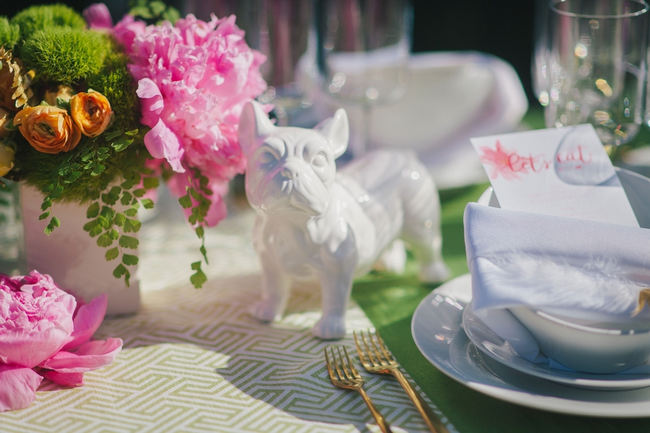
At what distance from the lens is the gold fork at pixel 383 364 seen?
2.11 ft

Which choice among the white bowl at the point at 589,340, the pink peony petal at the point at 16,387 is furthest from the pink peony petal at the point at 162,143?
the white bowl at the point at 589,340

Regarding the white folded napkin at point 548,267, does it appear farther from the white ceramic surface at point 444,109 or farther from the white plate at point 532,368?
the white ceramic surface at point 444,109

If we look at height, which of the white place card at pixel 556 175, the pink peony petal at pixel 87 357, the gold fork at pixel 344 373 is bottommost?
the gold fork at pixel 344 373

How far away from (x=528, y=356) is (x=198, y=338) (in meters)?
0.36

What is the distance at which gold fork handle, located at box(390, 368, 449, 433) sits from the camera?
0.63m

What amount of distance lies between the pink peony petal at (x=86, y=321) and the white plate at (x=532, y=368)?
365mm

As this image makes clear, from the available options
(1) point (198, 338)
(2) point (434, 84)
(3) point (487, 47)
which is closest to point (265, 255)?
(1) point (198, 338)

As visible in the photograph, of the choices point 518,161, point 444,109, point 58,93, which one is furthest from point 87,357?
point 444,109

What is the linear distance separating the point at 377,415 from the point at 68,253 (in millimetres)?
395

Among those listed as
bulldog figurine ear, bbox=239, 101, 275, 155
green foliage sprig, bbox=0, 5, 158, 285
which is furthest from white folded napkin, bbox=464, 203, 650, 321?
green foliage sprig, bbox=0, 5, 158, 285

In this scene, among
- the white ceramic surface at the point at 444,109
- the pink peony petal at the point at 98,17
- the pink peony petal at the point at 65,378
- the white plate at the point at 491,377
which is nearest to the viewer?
the white plate at the point at 491,377

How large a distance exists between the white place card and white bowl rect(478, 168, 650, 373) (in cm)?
16

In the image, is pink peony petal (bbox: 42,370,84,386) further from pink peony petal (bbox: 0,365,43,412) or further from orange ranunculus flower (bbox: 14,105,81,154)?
orange ranunculus flower (bbox: 14,105,81,154)

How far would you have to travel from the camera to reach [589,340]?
0.63m
